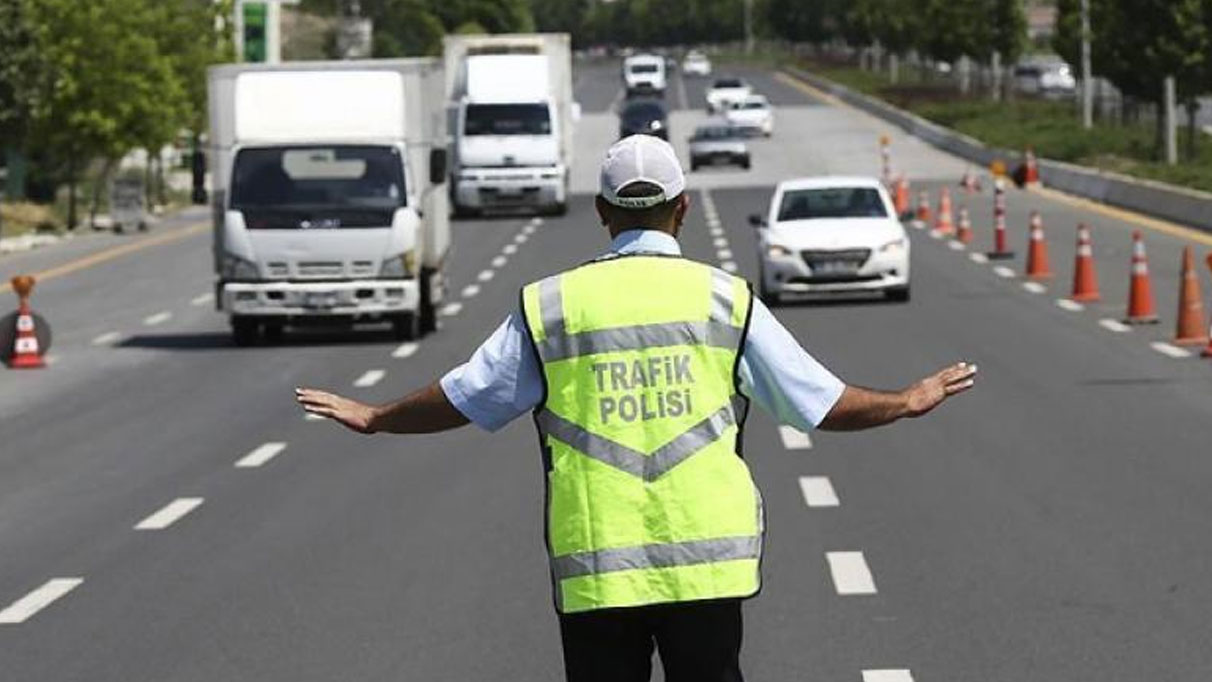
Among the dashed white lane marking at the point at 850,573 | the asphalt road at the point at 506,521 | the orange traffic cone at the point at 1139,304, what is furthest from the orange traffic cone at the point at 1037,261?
the dashed white lane marking at the point at 850,573

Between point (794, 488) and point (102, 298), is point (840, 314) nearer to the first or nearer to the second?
point (102, 298)

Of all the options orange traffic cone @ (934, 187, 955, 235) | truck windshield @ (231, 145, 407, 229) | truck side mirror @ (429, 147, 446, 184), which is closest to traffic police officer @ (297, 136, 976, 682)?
truck windshield @ (231, 145, 407, 229)

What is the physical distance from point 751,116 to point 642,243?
300ft

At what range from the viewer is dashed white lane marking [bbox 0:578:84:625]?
12133 mm

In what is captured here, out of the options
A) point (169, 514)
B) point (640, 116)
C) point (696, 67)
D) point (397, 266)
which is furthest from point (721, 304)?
point (696, 67)

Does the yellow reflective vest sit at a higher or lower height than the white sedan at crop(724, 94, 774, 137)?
higher

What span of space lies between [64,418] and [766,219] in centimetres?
1264

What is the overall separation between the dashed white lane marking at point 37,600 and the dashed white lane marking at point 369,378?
35.9ft

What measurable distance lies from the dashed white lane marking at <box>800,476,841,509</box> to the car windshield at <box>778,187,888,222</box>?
16.3 metres

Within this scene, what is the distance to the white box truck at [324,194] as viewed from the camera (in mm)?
28578

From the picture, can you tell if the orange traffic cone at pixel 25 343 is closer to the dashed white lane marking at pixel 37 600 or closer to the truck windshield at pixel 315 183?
the truck windshield at pixel 315 183

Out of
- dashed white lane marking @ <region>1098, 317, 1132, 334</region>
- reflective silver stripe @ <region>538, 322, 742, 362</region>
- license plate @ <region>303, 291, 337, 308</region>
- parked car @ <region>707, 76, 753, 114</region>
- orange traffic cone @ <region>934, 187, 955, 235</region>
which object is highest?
reflective silver stripe @ <region>538, 322, 742, 362</region>

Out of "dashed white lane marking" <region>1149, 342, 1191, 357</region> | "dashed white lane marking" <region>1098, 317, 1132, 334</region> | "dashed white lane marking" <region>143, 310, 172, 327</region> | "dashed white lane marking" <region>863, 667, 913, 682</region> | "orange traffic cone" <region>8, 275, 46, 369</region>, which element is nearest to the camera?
"dashed white lane marking" <region>863, 667, 913, 682</region>

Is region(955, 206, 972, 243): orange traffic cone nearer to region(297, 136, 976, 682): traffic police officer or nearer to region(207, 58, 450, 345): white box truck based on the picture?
region(207, 58, 450, 345): white box truck
